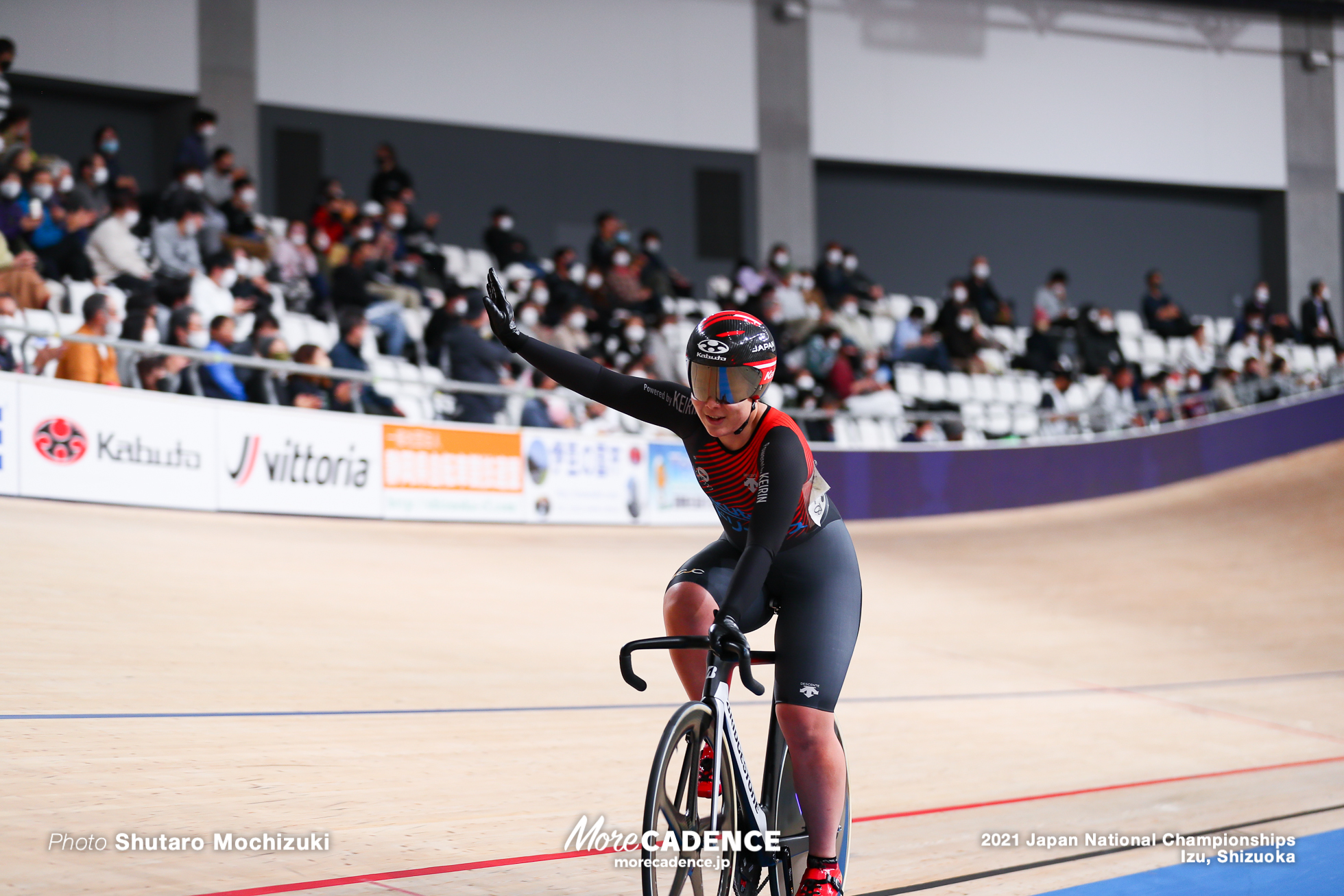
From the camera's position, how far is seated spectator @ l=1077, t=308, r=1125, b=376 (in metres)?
13.8

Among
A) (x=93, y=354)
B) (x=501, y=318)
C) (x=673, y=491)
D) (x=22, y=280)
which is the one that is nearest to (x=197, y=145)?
(x=22, y=280)

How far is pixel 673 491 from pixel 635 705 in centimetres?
491

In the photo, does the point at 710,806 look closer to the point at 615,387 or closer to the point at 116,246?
the point at 615,387

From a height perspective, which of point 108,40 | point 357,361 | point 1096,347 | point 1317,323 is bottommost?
point 357,361

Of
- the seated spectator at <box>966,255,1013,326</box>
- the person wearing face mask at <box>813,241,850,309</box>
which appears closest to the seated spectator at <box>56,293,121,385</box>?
the person wearing face mask at <box>813,241,850,309</box>

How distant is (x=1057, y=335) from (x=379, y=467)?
8286 mm

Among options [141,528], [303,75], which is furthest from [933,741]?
[303,75]

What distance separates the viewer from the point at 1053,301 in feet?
48.6

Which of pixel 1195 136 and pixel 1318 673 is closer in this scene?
pixel 1318 673

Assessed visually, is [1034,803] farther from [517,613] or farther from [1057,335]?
[1057,335]

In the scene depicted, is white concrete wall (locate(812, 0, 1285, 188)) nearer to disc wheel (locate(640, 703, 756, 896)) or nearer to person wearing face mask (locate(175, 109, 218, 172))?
person wearing face mask (locate(175, 109, 218, 172))

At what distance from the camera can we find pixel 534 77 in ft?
49.2

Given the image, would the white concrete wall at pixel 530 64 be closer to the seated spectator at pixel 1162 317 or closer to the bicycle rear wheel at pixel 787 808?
the seated spectator at pixel 1162 317

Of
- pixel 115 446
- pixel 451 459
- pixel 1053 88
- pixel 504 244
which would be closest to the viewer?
pixel 115 446
